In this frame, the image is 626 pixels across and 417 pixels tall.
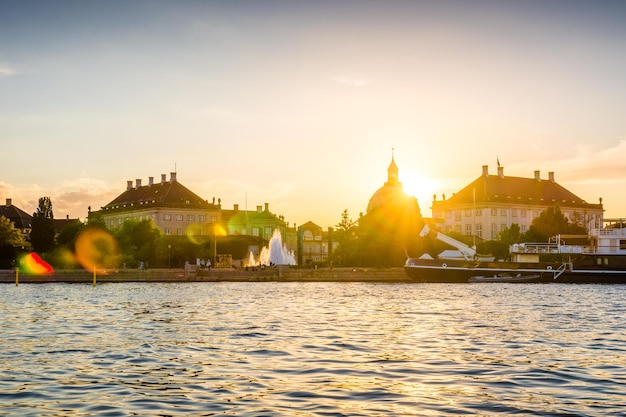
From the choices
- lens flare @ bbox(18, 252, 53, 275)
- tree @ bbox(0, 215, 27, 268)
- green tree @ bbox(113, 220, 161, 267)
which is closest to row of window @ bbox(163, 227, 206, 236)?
green tree @ bbox(113, 220, 161, 267)

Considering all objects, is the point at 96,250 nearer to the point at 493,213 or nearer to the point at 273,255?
the point at 273,255

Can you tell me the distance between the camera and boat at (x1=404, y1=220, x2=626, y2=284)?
98.4 m

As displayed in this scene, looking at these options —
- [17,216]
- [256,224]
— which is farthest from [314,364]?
[17,216]

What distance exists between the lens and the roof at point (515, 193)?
182 meters

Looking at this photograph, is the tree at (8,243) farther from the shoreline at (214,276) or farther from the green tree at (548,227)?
the green tree at (548,227)

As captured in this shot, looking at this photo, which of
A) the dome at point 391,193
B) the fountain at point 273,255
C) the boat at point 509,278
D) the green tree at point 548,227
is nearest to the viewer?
the boat at point 509,278

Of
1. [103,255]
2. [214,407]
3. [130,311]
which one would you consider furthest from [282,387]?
[103,255]

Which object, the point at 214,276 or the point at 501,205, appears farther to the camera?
the point at 501,205

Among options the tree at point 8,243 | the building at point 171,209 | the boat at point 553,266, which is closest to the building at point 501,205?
the building at point 171,209

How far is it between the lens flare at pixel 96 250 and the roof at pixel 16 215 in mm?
66174

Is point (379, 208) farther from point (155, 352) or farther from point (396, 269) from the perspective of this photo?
point (155, 352)

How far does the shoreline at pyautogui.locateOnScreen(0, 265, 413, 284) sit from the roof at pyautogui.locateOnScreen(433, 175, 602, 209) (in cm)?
7613

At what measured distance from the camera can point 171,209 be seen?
585 feet

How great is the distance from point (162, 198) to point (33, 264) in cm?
5845
